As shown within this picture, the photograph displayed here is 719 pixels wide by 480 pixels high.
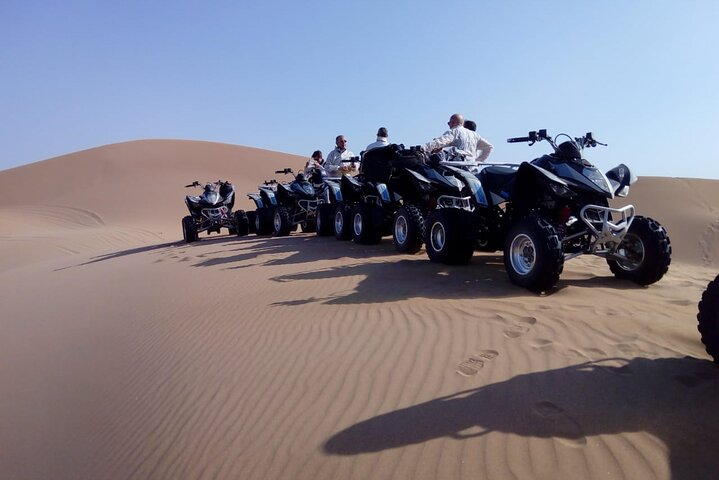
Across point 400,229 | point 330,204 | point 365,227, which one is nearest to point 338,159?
point 330,204

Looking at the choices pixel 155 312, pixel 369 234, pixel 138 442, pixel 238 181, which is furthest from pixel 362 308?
pixel 238 181

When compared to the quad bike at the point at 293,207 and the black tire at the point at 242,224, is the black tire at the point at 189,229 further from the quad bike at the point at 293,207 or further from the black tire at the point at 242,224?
the quad bike at the point at 293,207

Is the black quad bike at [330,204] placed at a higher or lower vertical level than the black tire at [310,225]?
higher

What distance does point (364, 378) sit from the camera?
331 cm

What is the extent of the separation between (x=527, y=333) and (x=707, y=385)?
115cm

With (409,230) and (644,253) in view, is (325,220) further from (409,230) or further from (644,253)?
(644,253)

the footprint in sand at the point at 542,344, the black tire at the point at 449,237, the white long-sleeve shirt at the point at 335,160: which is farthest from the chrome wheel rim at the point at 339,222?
the footprint in sand at the point at 542,344

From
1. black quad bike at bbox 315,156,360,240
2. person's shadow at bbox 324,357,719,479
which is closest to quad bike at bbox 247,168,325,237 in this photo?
black quad bike at bbox 315,156,360,240

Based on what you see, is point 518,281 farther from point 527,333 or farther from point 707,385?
point 707,385

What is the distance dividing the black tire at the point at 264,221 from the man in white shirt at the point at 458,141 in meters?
6.63

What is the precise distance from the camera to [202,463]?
2758 millimetres

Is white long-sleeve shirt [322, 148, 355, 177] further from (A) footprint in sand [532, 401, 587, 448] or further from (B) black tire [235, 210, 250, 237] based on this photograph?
(A) footprint in sand [532, 401, 587, 448]

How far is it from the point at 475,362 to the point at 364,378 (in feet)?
2.28

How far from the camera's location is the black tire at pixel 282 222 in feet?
41.5
